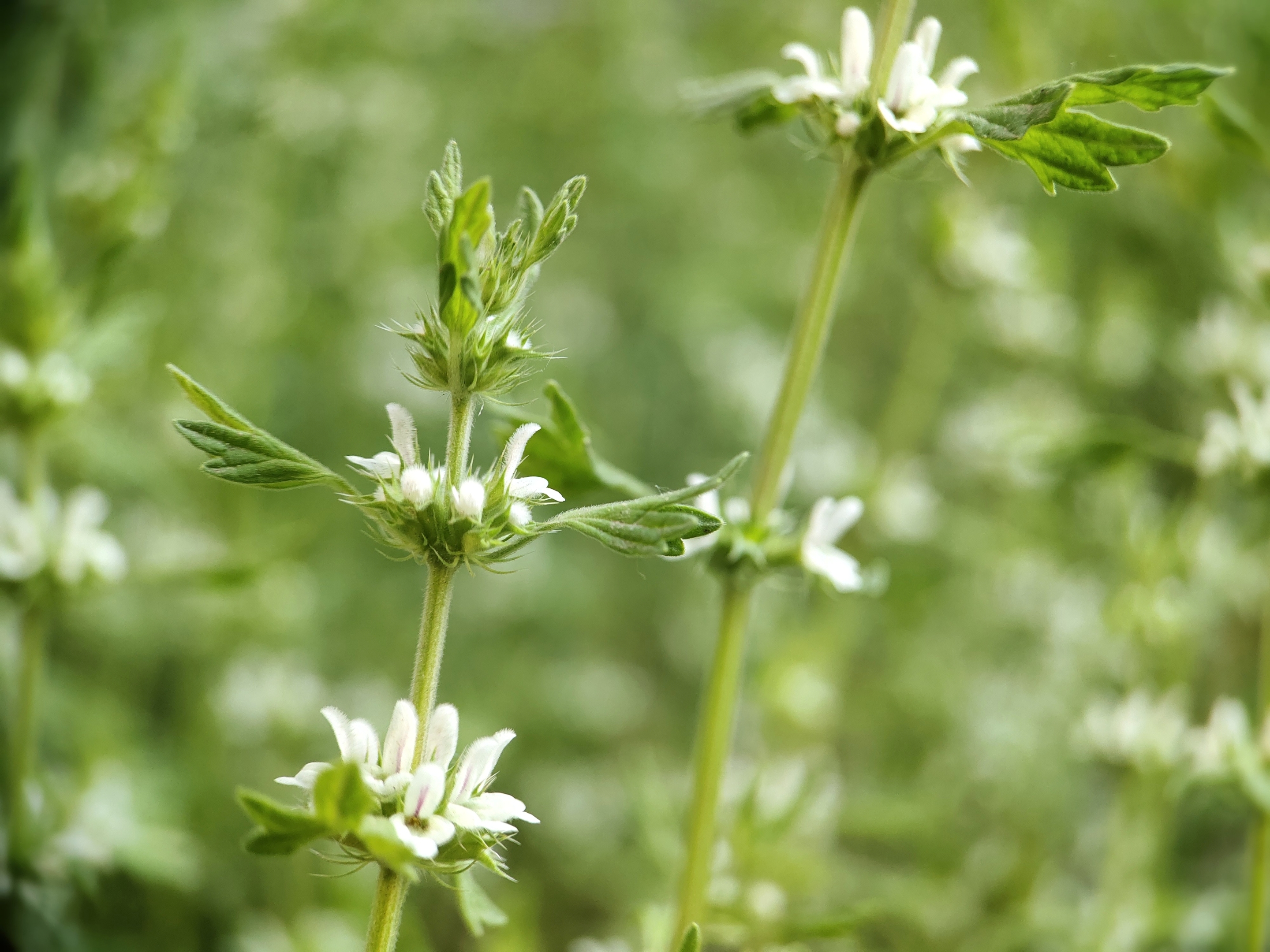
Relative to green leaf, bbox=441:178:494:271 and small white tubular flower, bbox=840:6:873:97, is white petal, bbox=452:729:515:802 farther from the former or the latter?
small white tubular flower, bbox=840:6:873:97

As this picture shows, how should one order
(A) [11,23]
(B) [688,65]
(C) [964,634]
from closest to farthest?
(A) [11,23]
(C) [964,634]
(B) [688,65]

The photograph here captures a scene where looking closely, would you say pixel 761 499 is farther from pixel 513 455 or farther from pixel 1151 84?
pixel 1151 84

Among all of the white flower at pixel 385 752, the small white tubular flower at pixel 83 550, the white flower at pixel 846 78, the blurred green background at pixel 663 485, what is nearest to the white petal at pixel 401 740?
the white flower at pixel 385 752

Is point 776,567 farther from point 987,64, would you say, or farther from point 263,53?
point 263,53

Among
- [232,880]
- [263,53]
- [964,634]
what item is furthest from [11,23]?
[964,634]

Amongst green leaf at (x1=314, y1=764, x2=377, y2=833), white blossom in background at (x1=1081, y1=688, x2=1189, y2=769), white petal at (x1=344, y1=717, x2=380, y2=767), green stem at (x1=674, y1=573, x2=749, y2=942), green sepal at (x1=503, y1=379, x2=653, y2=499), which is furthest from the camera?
white blossom in background at (x1=1081, y1=688, x2=1189, y2=769)

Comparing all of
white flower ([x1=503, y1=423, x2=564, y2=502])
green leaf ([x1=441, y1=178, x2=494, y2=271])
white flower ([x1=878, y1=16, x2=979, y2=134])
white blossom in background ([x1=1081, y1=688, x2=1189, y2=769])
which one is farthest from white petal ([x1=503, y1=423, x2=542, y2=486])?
white blossom in background ([x1=1081, y1=688, x2=1189, y2=769])

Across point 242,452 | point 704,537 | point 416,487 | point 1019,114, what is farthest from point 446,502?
point 1019,114
